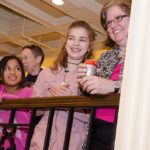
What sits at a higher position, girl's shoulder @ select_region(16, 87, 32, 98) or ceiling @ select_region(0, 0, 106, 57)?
ceiling @ select_region(0, 0, 106, 57)

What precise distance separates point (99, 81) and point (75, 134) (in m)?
0.55

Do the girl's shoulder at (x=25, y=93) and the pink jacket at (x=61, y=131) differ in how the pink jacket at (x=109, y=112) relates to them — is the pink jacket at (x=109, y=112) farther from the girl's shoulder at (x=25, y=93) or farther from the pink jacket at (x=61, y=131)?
the girl's shoulder at (x=25, y=93)

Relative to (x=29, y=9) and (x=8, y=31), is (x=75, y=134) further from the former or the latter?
(x=8, y=31)

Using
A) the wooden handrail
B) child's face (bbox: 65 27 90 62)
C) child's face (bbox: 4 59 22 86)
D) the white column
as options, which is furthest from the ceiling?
the white column

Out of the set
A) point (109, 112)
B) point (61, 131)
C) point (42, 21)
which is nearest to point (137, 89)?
point (109, 112)

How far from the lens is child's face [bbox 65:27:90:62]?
1874 millimetres

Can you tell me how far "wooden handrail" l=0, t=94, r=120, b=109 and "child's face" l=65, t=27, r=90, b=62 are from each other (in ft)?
1.69

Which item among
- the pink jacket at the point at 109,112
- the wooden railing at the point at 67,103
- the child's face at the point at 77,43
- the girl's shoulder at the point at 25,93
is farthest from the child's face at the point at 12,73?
the pink jacket at the point at 109,112

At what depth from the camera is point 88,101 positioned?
111 centimetres

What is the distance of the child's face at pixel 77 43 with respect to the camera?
1.87 m

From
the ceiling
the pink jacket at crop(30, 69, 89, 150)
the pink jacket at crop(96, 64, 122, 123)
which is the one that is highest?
the ceiling

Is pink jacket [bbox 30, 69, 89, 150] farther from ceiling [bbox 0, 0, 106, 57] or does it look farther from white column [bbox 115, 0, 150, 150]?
ceiling [bbox 0, 0, 106, 57]

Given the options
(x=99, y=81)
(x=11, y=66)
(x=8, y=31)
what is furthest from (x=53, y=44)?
(x=99, y=81)

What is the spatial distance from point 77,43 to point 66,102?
73 cm
